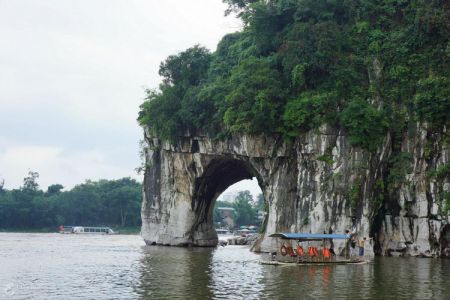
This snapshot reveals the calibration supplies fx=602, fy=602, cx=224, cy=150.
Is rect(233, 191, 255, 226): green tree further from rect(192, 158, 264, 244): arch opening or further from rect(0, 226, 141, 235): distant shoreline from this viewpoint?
rect(192, 158, 264, 244): arch opening

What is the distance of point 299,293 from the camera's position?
16328 mm

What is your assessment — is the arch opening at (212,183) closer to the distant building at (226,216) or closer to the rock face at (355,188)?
the rock face at (355,188)

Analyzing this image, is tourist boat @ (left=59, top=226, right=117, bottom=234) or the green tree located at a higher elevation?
the green tree

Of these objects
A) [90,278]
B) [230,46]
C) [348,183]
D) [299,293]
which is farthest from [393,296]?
[230,46]

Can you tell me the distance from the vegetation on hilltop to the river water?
8.42 metres

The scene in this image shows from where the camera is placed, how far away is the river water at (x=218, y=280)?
1608cm

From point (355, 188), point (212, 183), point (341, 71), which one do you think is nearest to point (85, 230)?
point (212, 183)

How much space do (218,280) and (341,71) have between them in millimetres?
16761

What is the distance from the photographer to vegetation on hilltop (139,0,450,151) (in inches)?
1223

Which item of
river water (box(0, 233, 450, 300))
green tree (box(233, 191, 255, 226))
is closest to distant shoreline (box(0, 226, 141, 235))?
green tree (box(233, 191, 255, 226))

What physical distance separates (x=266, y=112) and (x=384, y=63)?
7016mm

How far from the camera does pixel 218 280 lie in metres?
19.5

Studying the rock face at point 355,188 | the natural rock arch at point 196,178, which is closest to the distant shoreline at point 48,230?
the natural rock arch at point 196,178

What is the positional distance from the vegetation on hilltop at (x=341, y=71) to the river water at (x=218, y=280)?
8421mm
